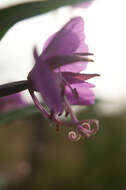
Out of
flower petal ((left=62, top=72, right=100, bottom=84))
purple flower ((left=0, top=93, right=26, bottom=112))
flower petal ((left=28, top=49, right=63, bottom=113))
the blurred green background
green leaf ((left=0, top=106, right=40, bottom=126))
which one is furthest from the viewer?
the blurred green background

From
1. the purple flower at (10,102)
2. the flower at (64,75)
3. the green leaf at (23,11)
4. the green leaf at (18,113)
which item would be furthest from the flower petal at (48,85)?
the purple flower at (10,102)

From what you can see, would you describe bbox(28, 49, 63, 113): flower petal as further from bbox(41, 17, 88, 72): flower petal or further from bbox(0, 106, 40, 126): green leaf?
bbox(0, 106, 40, 126): green leaf

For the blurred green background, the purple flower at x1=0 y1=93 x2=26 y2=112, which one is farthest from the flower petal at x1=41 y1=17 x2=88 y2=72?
the blurred green background

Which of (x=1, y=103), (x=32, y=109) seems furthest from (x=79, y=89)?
(x=1, y=103)

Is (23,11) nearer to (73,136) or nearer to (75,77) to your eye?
(75,77)

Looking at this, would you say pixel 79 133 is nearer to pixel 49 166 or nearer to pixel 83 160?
pixel 49 166

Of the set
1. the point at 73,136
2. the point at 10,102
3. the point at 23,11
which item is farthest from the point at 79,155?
the point at 23,11
